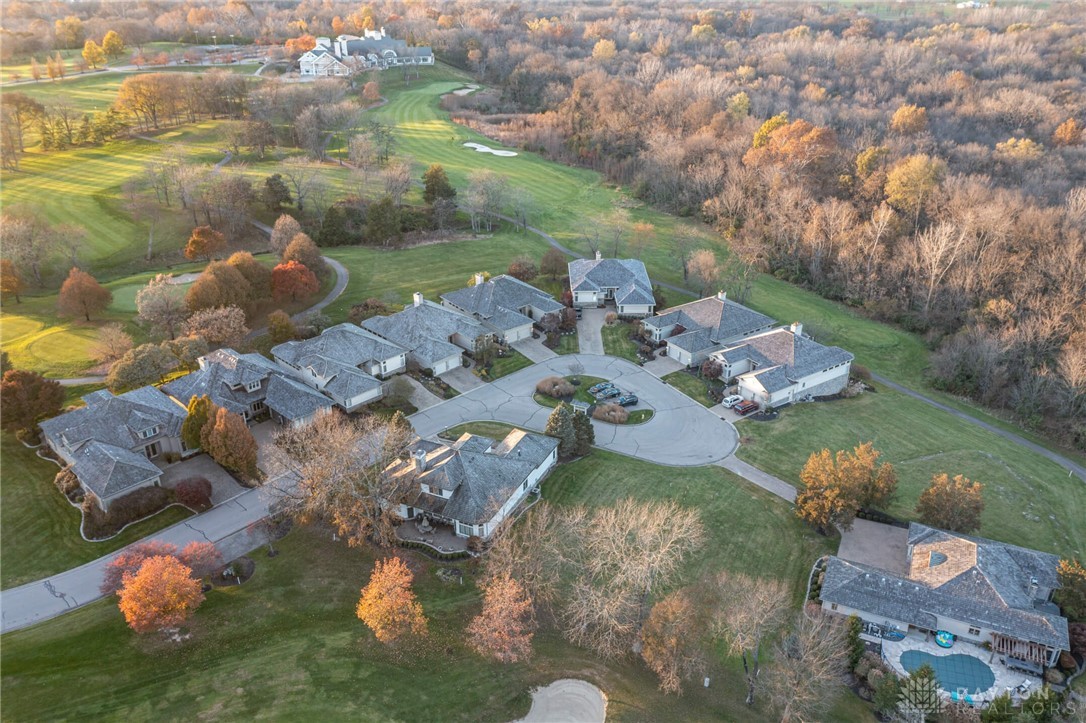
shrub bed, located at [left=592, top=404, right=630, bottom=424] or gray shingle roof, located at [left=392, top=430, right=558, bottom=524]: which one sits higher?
gray shingle roof, located at [left=392, top=430, right=558, bottom=524]

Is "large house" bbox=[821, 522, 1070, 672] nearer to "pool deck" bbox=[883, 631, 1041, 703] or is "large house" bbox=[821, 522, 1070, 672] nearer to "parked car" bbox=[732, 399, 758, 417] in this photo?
"pool deck" bbox=[883, 631, 1041, 703]

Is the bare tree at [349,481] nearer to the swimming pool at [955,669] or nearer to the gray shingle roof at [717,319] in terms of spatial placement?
the swimming pool at [955,669]

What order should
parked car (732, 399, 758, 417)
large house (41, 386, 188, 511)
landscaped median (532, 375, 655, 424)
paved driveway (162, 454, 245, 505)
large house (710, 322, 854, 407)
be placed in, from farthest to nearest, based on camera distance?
1. large house (710, 322, 854, 407)
2. parked car (732, 399, 758, 417)
3. landscaped median (532, 375, 655, 424)
4. paved driveway (162, 454, 245, 505)
5. large house (41, 386, 188, 511)

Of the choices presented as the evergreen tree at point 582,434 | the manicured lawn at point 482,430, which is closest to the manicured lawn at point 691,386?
the evergreen tree at point 582,434

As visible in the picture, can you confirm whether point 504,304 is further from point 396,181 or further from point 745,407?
Result: point 396,181

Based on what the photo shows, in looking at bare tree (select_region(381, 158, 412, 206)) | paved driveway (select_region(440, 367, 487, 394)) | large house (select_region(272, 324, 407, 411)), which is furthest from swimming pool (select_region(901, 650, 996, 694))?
bare tree (select_region(381, 158, 412, 206))

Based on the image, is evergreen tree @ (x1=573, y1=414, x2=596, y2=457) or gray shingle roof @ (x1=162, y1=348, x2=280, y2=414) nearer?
evergreen tree @ (x1=573, y1=414, x2=596, y2=457)

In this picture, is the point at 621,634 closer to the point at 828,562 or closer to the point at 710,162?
the point at 828,562

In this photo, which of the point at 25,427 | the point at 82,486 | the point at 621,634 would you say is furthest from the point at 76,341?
the point at 621,634
